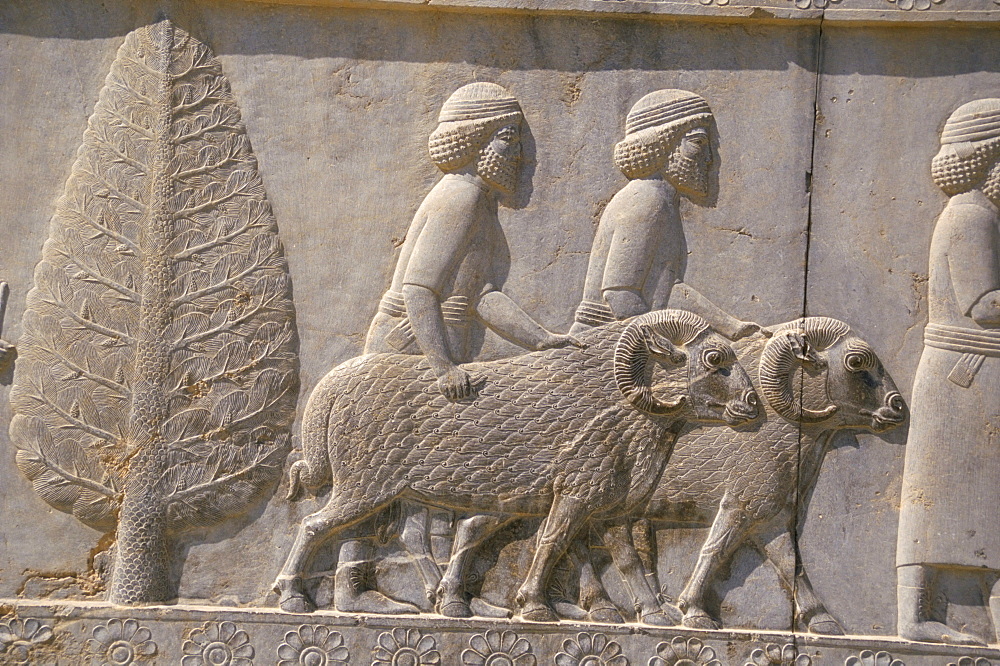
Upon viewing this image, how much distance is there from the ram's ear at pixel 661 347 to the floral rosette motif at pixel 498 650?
1.21 m

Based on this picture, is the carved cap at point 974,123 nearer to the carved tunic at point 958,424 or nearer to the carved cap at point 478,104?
the carved tunic at point 958,424

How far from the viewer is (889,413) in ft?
12.7

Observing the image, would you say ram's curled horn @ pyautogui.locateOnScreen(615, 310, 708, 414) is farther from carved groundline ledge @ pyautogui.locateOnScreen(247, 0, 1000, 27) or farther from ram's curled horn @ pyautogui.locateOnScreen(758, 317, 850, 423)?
carved groundline ledge @ pyautogui.locateOnScreen(247, 0, 1000, 27)

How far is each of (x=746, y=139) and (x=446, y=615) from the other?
2.22 metres

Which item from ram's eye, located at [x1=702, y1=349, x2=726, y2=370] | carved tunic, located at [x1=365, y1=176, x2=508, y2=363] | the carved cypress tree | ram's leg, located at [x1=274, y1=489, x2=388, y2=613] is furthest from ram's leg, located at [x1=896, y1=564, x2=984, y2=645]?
the carved cypress tree

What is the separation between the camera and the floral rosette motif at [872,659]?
3.85 meters

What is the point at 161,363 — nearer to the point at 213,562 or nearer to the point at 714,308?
the point at 213,562

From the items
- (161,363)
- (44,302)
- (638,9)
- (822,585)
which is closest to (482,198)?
(638,9)

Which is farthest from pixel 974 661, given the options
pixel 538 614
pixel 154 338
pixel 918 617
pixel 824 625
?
pixel 154 338

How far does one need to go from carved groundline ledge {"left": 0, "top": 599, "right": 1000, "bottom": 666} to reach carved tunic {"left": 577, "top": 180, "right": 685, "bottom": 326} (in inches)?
49.0

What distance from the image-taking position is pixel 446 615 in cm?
381

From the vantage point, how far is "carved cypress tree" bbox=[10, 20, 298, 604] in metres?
3.84

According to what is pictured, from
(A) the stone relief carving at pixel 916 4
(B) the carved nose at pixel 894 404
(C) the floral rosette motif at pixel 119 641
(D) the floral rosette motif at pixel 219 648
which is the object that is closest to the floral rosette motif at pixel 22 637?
(C) the floral rosette motif at pixel 119 641

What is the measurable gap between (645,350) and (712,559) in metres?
0.85
